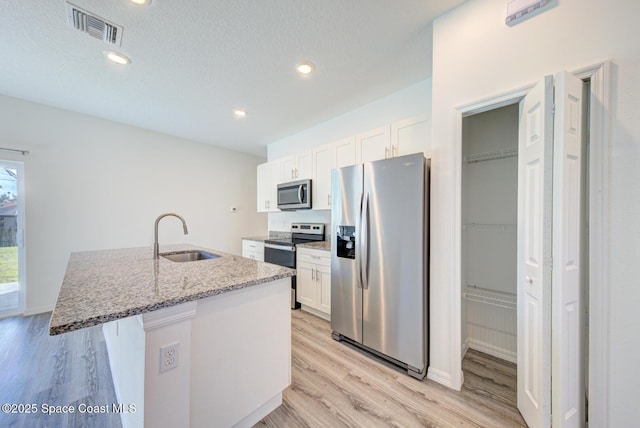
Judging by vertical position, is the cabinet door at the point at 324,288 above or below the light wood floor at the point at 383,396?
above

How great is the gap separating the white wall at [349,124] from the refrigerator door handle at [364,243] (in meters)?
0.92

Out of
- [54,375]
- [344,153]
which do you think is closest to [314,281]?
[344,153]

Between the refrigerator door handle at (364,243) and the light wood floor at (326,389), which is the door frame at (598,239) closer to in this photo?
the light wood floor at (326,389)

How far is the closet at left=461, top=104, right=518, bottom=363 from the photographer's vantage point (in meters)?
2.11

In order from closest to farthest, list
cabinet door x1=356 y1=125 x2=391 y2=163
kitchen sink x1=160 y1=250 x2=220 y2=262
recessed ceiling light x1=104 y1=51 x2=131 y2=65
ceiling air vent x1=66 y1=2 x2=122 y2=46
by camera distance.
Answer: ceiling air vent x1=66 y1=2 x2=122 y2=46 < recessed ceiling light x1=104 y1=51 x2=131 y2=65 < kitchen sink x1=160 y1=250 x2=220 y2=262 < cabinet door x1=356 y1=125 x2=391 y2=163

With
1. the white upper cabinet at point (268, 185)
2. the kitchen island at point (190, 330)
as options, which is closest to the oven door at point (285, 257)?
the white upper cabinet at point (268, 185)

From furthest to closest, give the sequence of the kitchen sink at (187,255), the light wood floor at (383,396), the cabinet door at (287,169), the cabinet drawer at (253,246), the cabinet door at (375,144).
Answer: the cabinet drawer at (253,246) → the cabinet door at (287,169) → the cabinet door at (375,144) → the kitchen sink at (187,255) → the light wood floor at (383,396)

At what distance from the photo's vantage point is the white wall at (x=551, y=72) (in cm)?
114

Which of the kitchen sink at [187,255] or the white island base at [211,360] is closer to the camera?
the white island base at [211,360]

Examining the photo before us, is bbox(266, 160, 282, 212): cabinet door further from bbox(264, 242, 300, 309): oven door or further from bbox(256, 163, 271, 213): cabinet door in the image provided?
bbox(264, 242, 300, 309): oven door

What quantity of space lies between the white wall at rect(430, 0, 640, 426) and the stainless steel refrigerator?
0.12 meters

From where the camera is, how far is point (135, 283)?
1218 mm

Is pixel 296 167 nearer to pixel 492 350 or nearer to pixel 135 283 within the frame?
pixel 135 283

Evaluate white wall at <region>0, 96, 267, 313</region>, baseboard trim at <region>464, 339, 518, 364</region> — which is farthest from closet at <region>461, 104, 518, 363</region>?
white wall at <region>0, 96, 267, 313</region>
